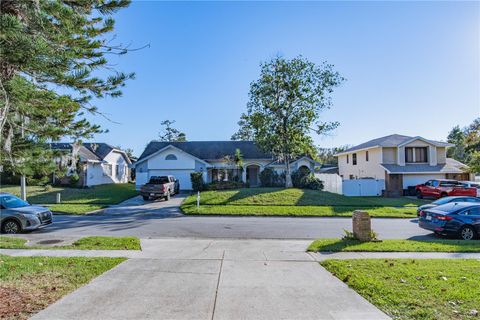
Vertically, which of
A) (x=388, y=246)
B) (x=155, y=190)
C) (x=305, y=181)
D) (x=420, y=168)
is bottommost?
(x=388, y=246)

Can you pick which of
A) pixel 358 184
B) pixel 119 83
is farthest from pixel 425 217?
pixel 358 184

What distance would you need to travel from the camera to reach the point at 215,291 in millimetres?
5703

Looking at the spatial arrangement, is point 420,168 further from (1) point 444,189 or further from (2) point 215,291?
(2) point 215,291

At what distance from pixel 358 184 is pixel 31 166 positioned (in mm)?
28555

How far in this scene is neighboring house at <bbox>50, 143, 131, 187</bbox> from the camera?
107 ft

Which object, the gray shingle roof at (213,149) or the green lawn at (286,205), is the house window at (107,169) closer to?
the gray shingle roof at (213,149)

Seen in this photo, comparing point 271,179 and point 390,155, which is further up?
point 390,155

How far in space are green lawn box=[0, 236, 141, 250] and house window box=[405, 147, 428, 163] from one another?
97.1 feet

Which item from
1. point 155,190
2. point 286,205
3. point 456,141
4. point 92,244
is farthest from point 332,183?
point 456,141

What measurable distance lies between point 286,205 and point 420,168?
17.0 meters

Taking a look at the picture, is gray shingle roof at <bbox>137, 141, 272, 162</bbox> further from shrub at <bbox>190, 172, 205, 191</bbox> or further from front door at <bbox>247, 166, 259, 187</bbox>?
shrub at <bbox>190, 172, 205, 191</bbox>

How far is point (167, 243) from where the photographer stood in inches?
409

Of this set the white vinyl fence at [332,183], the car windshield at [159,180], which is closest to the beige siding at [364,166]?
the white vinyl fence at [332,183]

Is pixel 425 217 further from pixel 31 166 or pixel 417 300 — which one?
pixel 31 166
